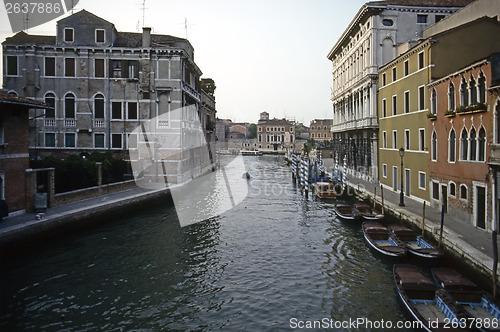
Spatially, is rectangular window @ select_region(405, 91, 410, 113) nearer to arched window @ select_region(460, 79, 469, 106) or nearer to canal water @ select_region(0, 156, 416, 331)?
arched window @ select_region(460, 79, 469, 106)

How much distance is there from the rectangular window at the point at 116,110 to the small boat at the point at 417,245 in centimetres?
2112

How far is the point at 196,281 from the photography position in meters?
11.1

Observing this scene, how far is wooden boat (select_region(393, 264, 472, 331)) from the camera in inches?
295

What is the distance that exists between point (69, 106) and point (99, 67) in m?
3.64

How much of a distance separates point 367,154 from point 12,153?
23.8 metres

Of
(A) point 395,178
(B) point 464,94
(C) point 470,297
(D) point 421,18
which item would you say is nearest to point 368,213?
(A) point 395,178

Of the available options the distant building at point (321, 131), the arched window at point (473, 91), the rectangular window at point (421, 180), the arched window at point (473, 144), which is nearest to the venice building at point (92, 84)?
the rectangular window at point (421, 180)

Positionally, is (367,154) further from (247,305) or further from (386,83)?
(247,305)

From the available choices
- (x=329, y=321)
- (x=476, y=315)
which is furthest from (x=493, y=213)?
(x=329, y=321)

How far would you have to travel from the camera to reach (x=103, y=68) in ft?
89.8

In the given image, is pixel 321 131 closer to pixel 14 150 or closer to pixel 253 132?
pixel 253 132

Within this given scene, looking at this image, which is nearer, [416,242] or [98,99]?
[416,242]

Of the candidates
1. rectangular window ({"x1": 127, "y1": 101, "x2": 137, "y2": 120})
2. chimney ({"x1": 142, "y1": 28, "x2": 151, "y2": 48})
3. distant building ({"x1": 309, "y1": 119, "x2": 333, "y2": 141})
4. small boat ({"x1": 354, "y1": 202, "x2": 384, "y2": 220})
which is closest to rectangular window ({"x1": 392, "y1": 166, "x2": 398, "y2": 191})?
small boat ({"x1": 354, "y1": 202, "x2": 384, "y2": 220})

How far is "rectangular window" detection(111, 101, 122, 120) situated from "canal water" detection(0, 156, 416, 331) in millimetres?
12512
